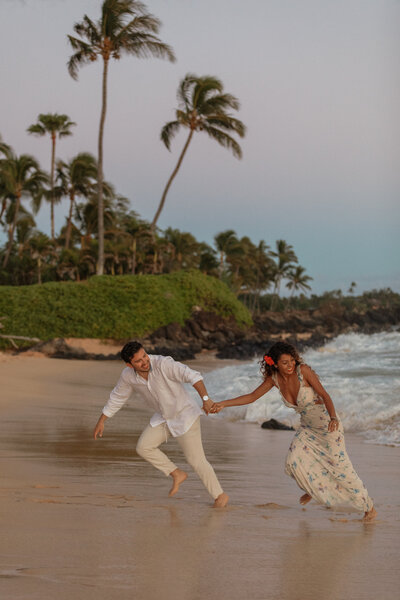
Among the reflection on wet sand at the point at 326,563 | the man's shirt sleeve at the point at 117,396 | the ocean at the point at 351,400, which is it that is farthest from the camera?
the ocean at the point at 351,400

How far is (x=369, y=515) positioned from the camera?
4598 millimetres

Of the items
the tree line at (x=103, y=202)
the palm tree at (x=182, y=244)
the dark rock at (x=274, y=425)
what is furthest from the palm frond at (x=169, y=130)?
the dark rock at (x=274, y=425)

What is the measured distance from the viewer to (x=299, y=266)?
89375 mm

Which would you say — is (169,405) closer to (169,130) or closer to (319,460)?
(319,460)

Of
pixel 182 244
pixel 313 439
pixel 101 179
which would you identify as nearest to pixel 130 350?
pixel 313 439

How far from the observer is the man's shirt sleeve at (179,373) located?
190 inches

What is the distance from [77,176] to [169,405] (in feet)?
138

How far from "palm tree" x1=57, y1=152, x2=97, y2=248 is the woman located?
137 feet

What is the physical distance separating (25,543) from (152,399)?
1.69 meters

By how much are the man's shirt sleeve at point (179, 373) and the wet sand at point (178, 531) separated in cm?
87

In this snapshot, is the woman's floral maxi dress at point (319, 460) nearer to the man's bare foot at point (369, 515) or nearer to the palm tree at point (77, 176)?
the man's bare foot at point (369, 515)

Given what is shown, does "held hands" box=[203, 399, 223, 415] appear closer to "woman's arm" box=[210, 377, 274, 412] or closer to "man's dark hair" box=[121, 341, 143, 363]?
"woman's arm" box=[210, 377, 274, 412]

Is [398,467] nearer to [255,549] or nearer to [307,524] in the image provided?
[307,524]

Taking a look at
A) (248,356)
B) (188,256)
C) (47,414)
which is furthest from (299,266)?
(47,414)
